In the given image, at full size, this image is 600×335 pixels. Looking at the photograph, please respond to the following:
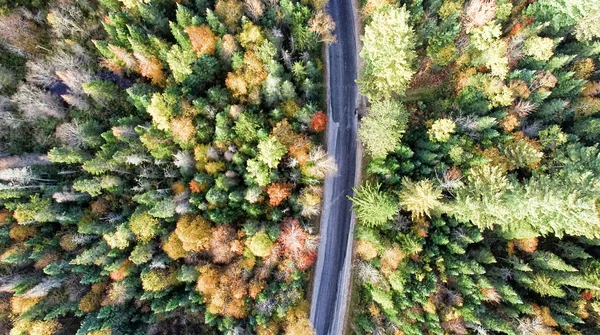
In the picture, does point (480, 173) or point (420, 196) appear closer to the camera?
point (420, 196)

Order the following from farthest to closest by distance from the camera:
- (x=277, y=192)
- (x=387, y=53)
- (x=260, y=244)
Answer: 1. (x=277, y=192)
2. (x=387, y=53)
3. (x=260, y=244)

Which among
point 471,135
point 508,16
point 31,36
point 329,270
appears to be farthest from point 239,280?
point 508,16

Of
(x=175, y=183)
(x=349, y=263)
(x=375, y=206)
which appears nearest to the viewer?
(x=375, y=206)

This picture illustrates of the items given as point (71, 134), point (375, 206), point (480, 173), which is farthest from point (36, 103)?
point (480, 173)

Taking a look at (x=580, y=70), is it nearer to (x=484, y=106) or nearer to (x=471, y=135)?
(x=484, y=106)

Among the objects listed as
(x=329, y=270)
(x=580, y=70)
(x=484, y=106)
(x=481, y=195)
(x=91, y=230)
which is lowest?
(x=329, y=270)

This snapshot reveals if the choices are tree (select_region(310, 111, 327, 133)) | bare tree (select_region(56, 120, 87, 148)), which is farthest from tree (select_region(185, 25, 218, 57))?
bare tree (select_region(56, 120, 87, 148))

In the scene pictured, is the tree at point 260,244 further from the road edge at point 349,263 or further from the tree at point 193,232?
the road edge at point 349,263

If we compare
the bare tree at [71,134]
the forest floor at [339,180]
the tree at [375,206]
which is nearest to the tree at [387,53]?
the forest floor at [339,180]

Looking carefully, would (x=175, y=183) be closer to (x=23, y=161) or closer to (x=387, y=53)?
(x=23, y=161)
